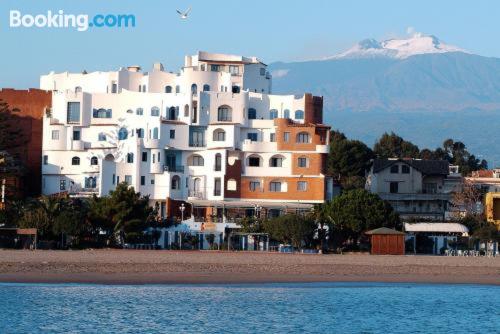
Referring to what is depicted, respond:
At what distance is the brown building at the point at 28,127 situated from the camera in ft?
337

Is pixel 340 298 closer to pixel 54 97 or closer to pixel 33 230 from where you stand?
pixel 33 230

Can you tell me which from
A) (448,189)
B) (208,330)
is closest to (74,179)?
(448,189)

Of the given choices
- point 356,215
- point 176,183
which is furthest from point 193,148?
point 356,215

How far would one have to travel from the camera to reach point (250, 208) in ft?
314

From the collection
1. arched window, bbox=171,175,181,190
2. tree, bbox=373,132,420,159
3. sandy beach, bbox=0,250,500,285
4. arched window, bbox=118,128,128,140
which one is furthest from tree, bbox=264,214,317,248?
tree, bbox=373,132,420,159

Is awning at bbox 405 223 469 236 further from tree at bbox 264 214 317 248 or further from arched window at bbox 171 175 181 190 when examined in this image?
arched window at bbox 171 175 181 190

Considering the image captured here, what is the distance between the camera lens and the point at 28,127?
340 feet

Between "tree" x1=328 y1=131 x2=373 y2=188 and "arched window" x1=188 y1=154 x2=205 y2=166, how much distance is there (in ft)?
89.9

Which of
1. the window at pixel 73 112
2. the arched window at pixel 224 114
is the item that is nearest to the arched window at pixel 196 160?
the arched window at pixel 224 114

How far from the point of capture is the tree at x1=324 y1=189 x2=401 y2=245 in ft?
270

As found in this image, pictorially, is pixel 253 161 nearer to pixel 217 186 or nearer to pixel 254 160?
pixel 254 160

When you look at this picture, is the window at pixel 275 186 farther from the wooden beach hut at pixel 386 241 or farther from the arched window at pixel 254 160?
the wooden beach hut at pixel 386 241

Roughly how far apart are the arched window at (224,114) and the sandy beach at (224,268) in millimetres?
26650

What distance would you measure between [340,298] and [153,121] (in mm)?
46932
